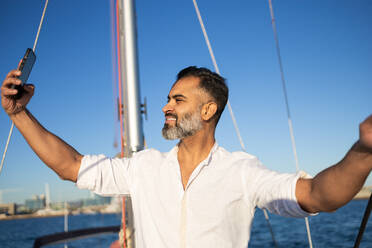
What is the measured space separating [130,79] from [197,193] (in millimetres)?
1518

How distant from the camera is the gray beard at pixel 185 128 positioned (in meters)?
1.72

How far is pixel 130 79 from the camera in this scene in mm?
2701

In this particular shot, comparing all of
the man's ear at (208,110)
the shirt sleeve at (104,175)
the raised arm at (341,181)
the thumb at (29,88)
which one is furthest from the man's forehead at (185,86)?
the raised arm at (341,181)

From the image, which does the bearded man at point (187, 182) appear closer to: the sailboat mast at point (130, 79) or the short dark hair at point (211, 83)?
the short dark hair at point (211, 83)

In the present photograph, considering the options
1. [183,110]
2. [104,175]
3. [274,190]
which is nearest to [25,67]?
[104,175]

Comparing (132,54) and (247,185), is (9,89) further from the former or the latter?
(132,54)

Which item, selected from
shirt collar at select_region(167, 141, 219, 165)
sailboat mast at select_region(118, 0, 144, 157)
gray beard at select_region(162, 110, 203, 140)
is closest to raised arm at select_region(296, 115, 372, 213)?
shirt collar at select_region(167, 141, 219, 165)

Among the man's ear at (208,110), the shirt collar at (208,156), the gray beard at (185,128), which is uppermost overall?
the man's ear at (208,110)

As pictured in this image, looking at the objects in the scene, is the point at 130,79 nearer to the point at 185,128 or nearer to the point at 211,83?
the point at 211,83

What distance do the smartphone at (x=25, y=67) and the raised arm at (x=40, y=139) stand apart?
0.09 ft

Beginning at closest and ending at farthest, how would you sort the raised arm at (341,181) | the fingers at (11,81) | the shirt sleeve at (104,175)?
1. the raised arm at (341,181)
2. the fingers at (11,81)
3. the shirt sleeve at (104,175)

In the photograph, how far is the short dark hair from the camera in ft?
6.18

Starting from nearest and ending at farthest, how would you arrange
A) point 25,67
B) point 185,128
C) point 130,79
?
point 25,67, point 185,128, point 130,79

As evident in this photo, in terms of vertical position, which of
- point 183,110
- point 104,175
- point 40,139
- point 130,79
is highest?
point 130,79
